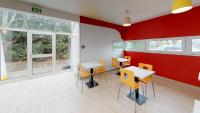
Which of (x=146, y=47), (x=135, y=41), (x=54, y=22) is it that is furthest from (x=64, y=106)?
(x=135, y=41)

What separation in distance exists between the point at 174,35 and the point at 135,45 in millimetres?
1813

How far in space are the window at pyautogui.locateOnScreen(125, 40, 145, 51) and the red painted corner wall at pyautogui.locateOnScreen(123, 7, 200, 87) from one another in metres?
0.26

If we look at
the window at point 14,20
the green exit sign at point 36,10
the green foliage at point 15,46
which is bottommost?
the green foliage at point 15,46

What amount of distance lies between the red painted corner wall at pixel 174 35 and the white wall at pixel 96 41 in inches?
60.7

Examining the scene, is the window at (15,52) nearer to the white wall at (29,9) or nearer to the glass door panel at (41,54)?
the glass door panel at (41,54)

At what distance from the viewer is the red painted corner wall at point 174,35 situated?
2947mm

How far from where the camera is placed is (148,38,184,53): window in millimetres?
3315

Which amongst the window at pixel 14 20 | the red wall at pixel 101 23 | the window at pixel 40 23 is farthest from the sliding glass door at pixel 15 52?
the red wall at pixel 101 23

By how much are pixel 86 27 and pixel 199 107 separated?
A: 12.8 feet

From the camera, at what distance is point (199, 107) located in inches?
34.9

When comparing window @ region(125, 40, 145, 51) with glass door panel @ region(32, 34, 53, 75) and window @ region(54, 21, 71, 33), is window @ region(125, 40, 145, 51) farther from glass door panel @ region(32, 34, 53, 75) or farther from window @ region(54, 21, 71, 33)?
glass door panel @ region(32, 34, 53, 75)

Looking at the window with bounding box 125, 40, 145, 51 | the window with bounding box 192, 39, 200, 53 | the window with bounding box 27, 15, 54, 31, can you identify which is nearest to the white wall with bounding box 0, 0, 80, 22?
the window with bounding box 27, 15, 54, 31

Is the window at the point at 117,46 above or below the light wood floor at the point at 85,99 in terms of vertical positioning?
above

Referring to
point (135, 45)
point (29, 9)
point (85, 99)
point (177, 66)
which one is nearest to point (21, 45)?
point (29, 9)
